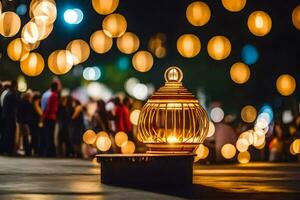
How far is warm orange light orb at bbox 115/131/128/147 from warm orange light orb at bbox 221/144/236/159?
14.5 ft

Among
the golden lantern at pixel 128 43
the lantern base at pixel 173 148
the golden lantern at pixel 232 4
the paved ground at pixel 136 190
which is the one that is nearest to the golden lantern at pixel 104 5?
the golden lantern at pixel 128 43

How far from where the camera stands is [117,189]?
1875 centimetres

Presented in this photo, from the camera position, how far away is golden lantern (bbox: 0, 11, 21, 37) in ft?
150

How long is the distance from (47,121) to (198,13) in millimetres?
11560

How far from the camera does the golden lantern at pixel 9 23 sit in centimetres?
4566

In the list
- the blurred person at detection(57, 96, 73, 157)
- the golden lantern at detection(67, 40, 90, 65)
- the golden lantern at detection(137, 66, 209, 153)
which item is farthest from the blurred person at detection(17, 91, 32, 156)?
the golden lantern at detection(67, 40, 90, 65)

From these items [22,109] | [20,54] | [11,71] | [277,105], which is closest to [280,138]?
[22,109]

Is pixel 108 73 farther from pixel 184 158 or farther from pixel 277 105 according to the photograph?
pixel 184 158

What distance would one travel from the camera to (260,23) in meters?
40.7

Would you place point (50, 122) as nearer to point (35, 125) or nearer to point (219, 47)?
point (35, 125)

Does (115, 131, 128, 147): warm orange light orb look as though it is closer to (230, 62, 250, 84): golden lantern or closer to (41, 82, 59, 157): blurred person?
(41, 82, 59, 157): blurred person

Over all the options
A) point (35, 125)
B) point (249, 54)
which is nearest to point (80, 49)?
point (249, 54)

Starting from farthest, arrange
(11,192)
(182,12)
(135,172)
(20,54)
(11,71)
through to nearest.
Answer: (11,71) → (20,54) → (182,12) → (135,172) → (11,192)

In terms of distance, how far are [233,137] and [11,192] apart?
1403 cm
